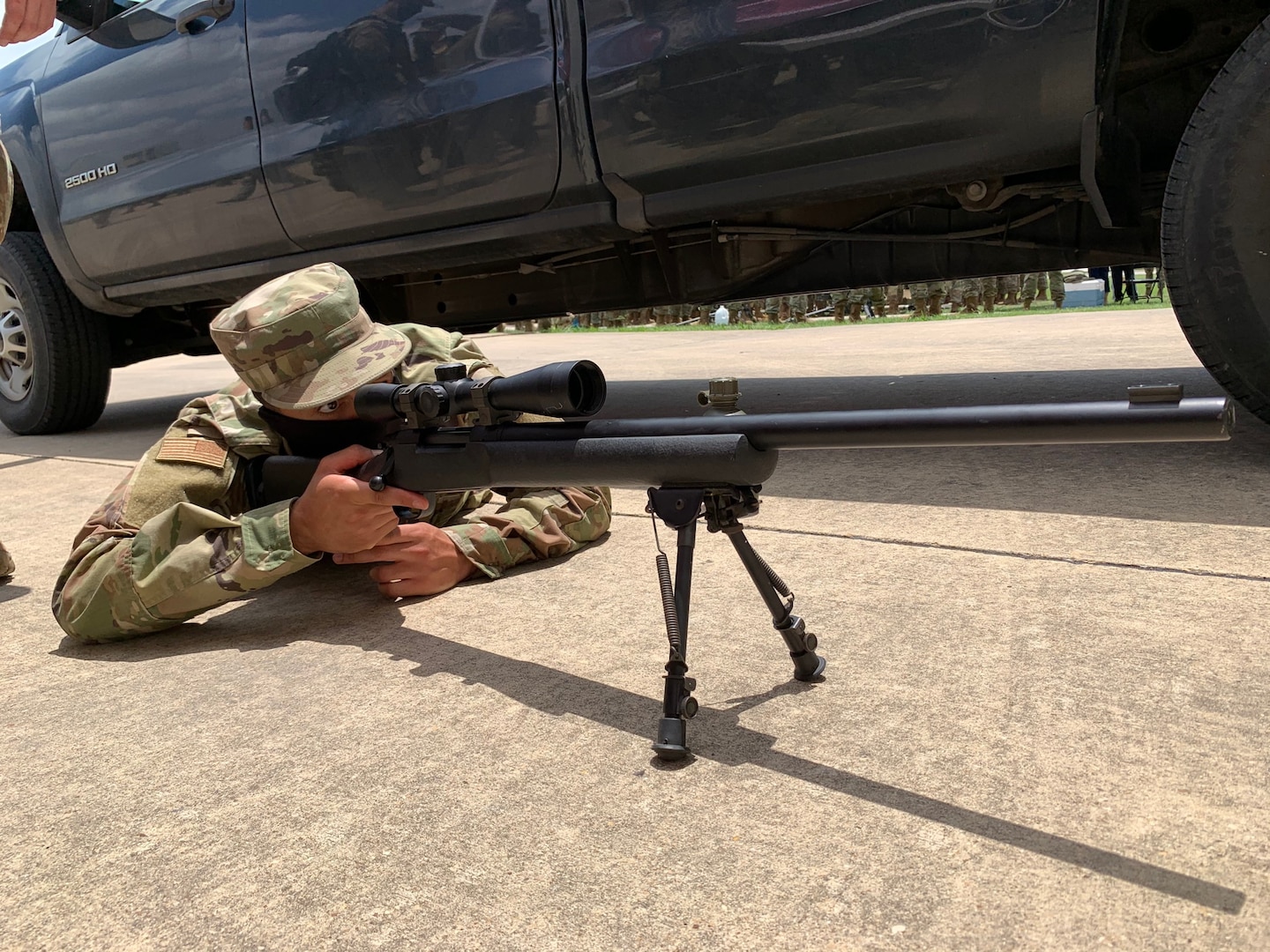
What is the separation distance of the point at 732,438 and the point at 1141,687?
29.5 inches

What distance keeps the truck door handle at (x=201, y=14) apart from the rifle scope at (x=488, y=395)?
2559 mm

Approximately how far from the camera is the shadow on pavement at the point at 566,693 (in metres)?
1.28

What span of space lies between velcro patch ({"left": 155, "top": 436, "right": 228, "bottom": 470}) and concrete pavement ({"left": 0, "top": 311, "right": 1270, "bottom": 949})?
38 cm

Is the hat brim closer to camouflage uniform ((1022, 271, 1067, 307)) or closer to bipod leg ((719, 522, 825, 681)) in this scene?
bipod leg ((719, 522, 825, 681))

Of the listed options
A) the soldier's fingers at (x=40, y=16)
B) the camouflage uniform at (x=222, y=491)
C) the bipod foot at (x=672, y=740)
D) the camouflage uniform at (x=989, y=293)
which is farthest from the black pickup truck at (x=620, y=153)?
the camouflage uniform at (x=989, y=293)

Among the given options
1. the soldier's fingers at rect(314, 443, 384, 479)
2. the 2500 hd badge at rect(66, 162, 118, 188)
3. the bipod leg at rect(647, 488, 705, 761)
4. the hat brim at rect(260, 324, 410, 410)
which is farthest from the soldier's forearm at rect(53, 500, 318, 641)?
the 2500 hd badge at rect(66, 162, 118, 188)

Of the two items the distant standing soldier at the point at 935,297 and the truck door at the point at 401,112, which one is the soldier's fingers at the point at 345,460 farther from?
the distant standing soldier at the point at 935,297

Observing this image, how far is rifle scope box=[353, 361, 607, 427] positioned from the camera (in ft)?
6.03

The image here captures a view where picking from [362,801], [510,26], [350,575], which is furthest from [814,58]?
[362,801]

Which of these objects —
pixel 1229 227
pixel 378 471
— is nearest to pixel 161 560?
pixel 378 471

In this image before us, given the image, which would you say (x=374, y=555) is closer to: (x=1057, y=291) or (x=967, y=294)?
(x=967, y=294)

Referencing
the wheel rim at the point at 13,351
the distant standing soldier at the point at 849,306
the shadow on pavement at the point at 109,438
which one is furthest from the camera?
the distant standing soldier at the point at 849,306

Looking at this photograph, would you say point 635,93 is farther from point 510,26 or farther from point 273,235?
point 273,235

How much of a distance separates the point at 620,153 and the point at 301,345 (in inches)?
54.8
